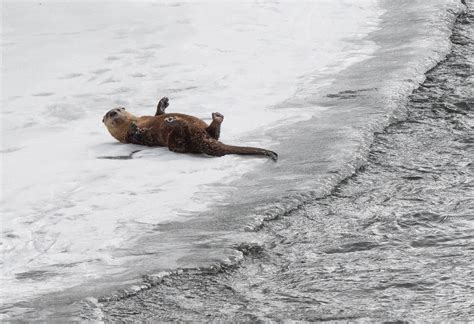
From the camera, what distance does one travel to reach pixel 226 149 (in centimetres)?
665

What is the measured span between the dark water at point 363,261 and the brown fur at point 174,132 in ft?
3.27

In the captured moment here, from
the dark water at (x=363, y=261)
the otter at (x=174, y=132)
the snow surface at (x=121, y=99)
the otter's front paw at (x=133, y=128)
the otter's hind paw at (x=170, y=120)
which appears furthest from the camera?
the otter's front paw at (x=133, y=128)

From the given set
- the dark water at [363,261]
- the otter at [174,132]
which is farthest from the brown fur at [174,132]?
the dark water at [363,261]

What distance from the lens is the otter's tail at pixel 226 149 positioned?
6.55 metres

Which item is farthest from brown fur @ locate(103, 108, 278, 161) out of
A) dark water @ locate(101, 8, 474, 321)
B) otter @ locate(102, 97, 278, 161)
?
dark water @ locate(101, 8, 474, 321)

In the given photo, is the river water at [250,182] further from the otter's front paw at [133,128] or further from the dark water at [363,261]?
the otter's front paw at [133,128]

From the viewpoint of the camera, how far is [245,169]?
20.9 ft

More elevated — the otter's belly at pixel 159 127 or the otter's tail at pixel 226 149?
the otter's belly at pixel 159 127

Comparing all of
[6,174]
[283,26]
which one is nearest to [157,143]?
[6,174]

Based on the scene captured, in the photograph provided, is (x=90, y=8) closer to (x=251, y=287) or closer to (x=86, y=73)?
(x=86, y=73)

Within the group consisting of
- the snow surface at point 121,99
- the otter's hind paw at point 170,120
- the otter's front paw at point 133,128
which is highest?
the otter's hind paw at point 170,120

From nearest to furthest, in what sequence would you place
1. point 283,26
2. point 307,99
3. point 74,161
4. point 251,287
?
point 251,287
point 74,161
point 307,99
point 283,26

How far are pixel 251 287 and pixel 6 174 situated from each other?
252 centimetres

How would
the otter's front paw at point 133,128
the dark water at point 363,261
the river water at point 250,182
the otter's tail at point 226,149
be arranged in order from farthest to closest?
1. the otter's front paw at point 133,128
2. the otter's tail at point 226,149
3. the river water at point 250,182
4. the dark water at point 363,261
